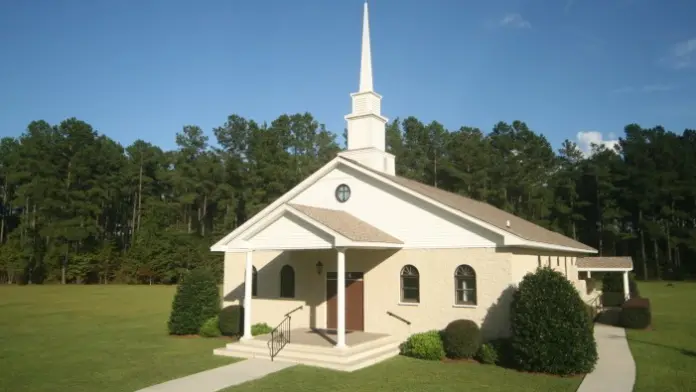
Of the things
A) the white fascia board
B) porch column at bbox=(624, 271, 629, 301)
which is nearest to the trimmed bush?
the white fascia board

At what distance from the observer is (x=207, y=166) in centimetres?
6900

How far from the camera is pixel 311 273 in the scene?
22109mm

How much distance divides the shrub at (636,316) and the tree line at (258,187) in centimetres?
3967

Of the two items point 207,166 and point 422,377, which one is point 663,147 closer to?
point 207,166

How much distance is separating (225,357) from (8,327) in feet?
48.3

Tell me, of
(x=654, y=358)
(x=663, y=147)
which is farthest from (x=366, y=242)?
(x=663, y=147)

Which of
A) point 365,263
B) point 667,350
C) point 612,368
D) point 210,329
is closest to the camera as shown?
point 612,368

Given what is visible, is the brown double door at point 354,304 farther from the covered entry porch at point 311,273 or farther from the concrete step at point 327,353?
the concrete step at point 327,353

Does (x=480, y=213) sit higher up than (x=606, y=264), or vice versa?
(x=480, y=213)

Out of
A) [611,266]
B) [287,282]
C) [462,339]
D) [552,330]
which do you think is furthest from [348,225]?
[611,266]

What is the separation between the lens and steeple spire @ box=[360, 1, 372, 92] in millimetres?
24484

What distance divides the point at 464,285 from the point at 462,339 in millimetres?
2297

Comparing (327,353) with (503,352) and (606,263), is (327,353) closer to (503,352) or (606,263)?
(503,352)

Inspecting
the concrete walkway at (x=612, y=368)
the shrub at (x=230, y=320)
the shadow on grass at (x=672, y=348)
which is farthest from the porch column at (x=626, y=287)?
the shrub at (x=230, y=320)
